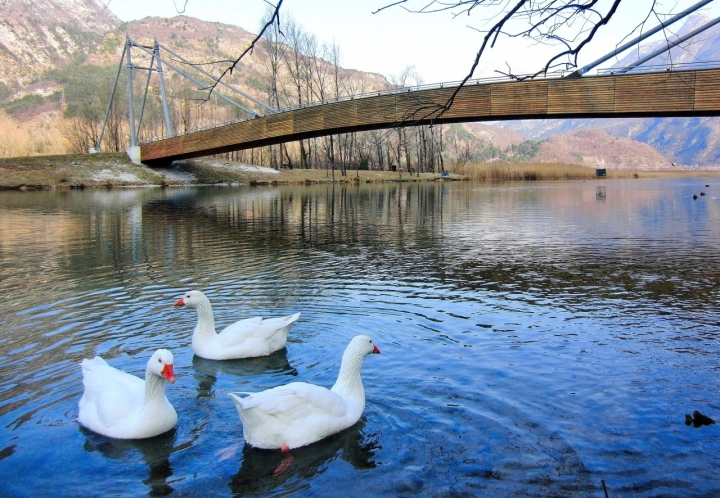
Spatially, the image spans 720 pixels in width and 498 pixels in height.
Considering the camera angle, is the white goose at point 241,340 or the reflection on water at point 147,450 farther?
the white goose at point 241,340

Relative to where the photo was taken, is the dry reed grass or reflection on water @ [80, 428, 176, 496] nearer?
reflection on water @ [80, 428, 176, 496]

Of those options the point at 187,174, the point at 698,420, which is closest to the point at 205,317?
the point at 698,420

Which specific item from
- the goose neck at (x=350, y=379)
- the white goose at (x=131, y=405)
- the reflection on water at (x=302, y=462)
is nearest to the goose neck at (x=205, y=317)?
the white goose at (x=131, y=405)

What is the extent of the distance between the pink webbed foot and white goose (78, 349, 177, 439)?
3.55 feet

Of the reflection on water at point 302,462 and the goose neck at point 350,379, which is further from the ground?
the goose neck at point 350,379

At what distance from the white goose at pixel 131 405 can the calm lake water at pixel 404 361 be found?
5.2 inches

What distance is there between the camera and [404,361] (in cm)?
696

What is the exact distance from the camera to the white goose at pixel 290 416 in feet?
16.0

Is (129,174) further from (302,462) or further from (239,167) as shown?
(302,462)

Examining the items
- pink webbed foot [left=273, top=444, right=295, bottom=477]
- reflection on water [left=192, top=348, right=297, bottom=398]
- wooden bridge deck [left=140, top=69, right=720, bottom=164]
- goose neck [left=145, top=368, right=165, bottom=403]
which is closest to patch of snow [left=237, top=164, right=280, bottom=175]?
wooden bridge deck [left=140, top=69, right=720, bottom=164]

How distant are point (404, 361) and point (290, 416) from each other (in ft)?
7.49

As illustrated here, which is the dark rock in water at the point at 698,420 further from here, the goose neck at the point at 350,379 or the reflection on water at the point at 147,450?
the reflection on water at the point at 147,450

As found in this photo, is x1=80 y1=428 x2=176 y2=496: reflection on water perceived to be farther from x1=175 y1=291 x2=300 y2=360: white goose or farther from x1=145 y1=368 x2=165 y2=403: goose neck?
x1=175 y1=291 x2=300 y2=360: white goose

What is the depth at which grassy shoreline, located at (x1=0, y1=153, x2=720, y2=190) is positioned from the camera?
49750mm
